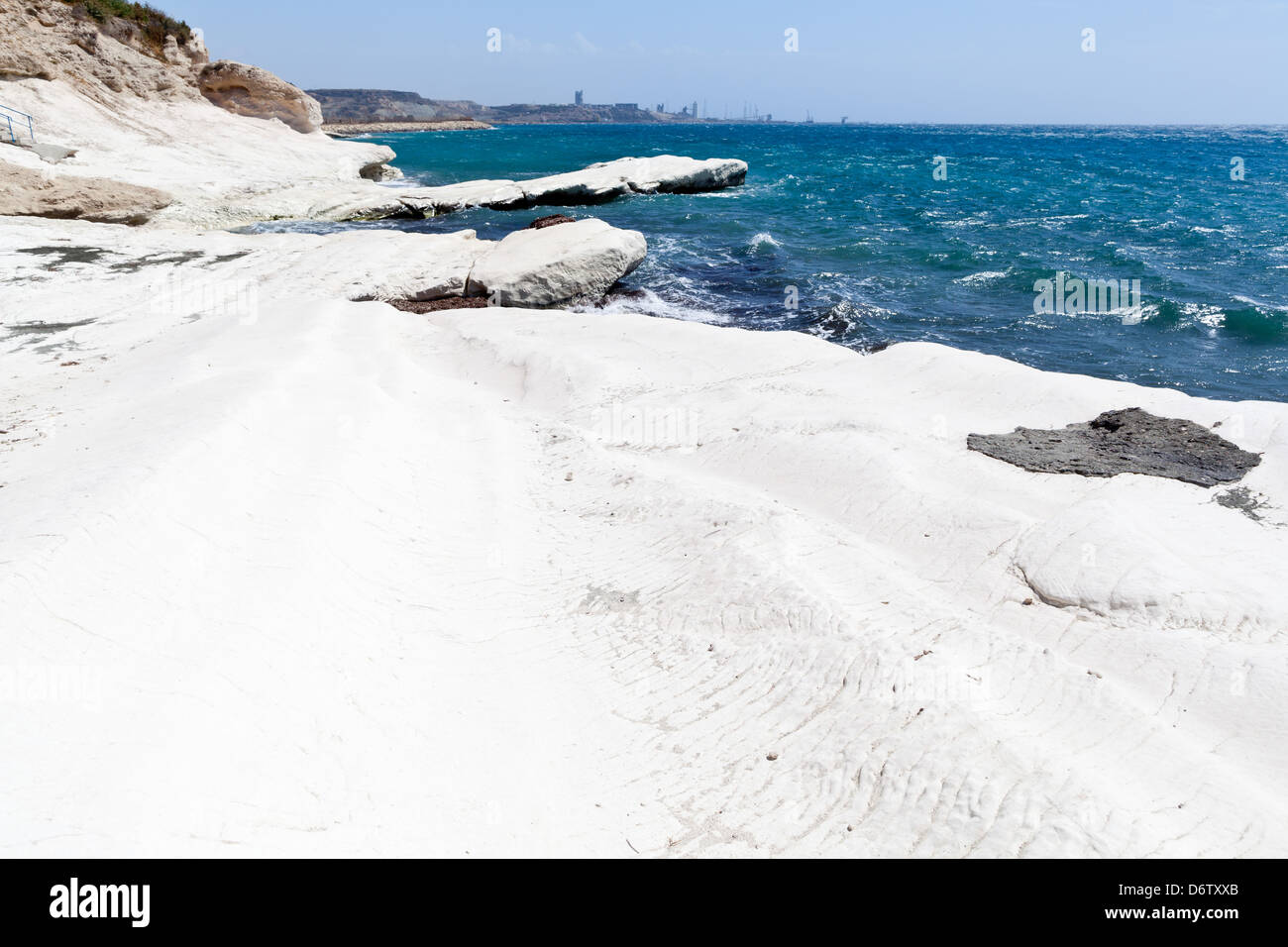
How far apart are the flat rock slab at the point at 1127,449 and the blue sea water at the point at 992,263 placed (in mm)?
5804

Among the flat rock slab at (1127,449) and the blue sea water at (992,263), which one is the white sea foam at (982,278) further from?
the flat rock slab at (1127,449)

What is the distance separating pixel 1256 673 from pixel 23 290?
1510 centimetres

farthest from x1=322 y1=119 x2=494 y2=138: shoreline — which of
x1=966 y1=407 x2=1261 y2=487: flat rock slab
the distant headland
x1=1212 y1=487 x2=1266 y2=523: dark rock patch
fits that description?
x1=1212 y1=487 x2=1266 y2=523: dark rock patch

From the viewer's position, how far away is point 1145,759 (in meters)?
3.63

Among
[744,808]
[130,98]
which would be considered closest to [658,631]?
[744,808]

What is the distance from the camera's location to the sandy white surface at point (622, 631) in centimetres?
331

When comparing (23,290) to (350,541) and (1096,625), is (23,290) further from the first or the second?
(1096,625)

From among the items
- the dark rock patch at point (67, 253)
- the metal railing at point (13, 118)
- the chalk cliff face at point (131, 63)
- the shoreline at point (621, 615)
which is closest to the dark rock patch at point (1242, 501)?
the shoreline at point (621, 615)

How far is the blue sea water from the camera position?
1333 centimetres

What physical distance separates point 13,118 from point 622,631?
2552 cm

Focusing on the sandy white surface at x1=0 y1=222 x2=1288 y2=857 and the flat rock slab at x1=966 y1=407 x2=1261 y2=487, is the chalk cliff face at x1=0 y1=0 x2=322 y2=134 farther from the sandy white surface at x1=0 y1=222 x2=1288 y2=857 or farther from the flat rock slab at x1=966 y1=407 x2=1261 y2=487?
the flat rock slab at x1=966 y1=407 x2=1261 y2=487

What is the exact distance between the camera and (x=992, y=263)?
19094mm

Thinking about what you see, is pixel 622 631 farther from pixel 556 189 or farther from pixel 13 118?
pixel 13 118

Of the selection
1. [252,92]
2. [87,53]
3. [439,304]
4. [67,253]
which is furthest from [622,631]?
[252,92]
